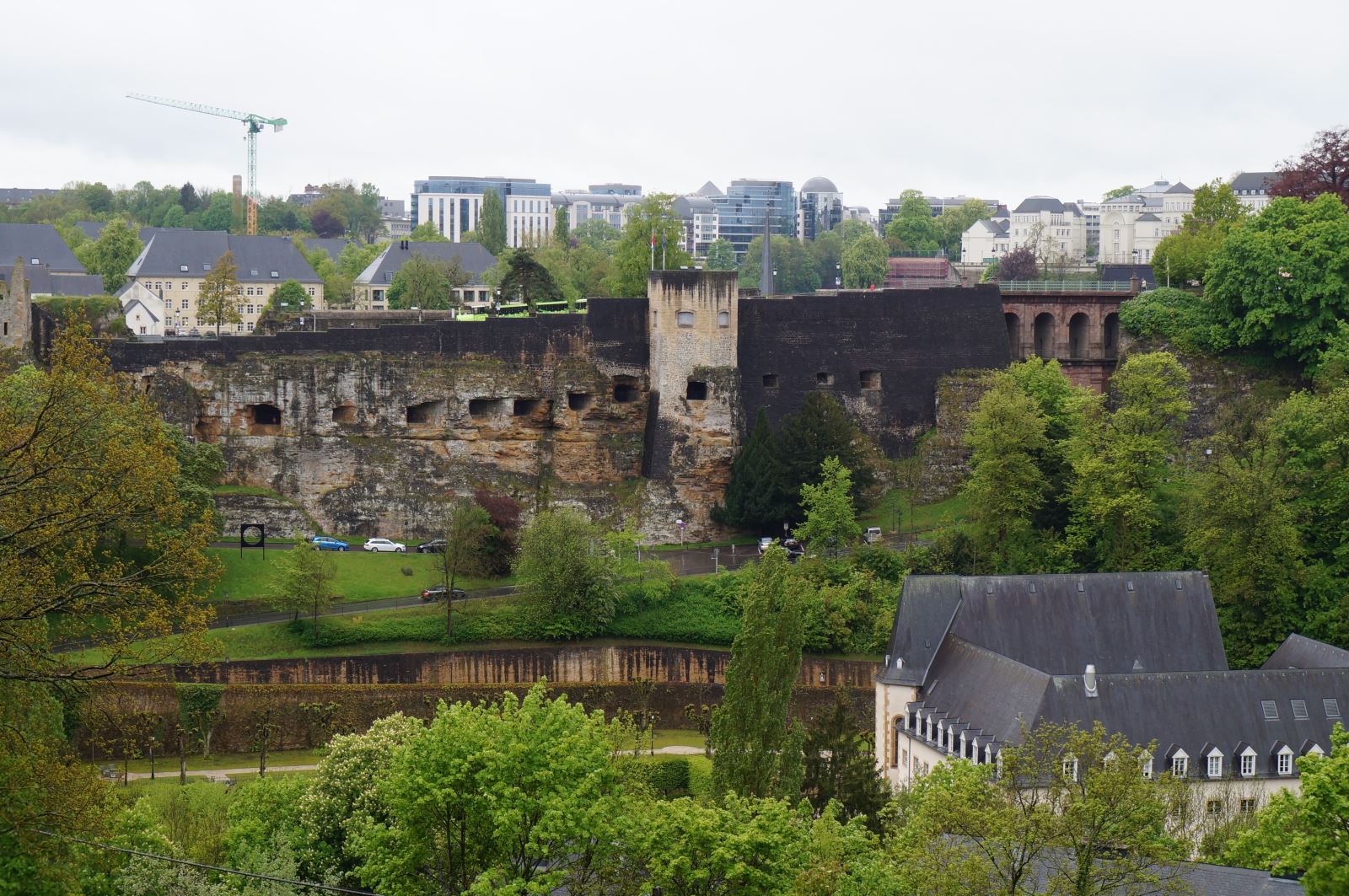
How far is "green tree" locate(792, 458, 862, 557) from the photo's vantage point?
178ft

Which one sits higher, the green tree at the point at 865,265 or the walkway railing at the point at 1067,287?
the green tree at the point at 865,265

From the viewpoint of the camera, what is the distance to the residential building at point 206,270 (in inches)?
3356

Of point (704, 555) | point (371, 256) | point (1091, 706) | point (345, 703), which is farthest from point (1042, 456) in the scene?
point (371, 256)

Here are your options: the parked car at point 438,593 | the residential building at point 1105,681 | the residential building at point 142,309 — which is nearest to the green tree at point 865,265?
the residential building at point 142,309

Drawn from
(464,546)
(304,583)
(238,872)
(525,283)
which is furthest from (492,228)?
(238,872)

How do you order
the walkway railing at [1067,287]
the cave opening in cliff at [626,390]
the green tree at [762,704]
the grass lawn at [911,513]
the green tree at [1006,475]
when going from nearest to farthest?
the green tree at [762,704] → the green tree at [1006,475] → the grass lawn at [911,513] → the cave opening in cliff at [626,390] → the walkway railing at [1067,287]

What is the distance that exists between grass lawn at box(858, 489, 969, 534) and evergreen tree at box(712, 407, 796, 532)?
279 cm

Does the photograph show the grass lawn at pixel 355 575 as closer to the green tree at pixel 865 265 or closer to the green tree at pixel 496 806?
the green tree at pixel 496 806

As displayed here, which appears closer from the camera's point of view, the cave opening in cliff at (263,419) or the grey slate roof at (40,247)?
the cave opening in cliff at (263,419)

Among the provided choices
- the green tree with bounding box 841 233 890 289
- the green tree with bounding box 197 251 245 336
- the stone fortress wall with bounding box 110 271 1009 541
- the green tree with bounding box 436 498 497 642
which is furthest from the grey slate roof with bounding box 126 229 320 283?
the green tree with bounding box 841 233 890 289

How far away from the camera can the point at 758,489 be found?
57.2 meters

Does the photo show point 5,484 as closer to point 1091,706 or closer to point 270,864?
point 270,864

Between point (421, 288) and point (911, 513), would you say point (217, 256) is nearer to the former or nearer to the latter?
point (421, 288)

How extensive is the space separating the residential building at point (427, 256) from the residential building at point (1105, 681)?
45.4m
